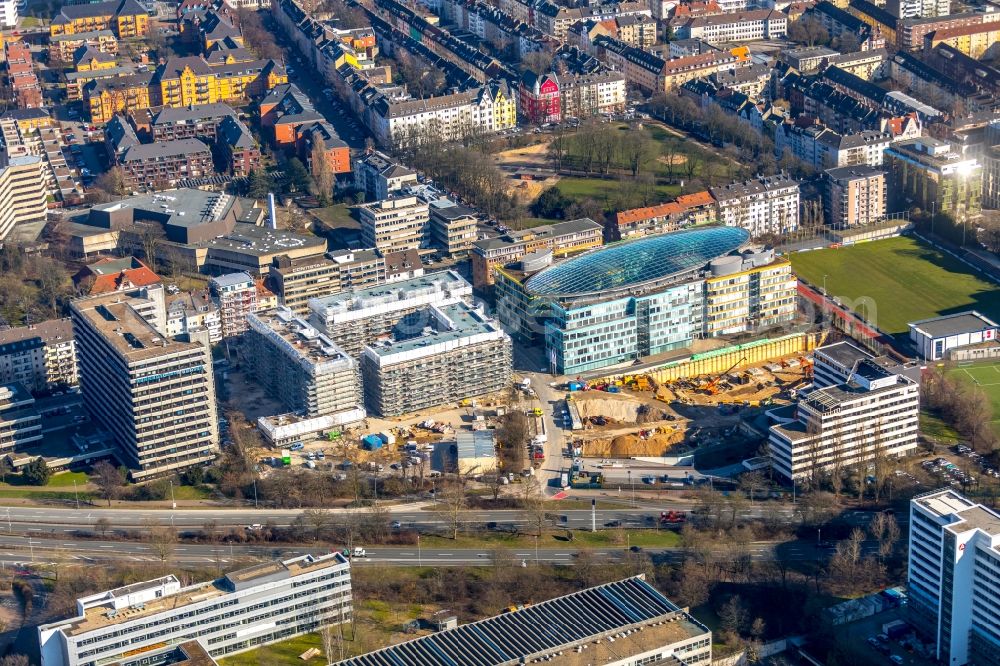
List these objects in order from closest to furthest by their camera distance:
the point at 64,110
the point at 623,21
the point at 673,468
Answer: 1. the point at 673,468
2. the point at 64,110
3. the point at 623,21

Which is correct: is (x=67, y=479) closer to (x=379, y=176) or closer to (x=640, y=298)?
(x=640, y=298)

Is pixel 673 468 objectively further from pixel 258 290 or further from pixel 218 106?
pixel 218 106

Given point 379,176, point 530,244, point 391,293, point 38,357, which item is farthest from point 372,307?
point 379,176

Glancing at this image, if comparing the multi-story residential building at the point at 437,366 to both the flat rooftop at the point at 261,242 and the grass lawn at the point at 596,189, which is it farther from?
the grass lawn at the point at 596,189

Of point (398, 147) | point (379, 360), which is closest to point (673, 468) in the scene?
point (379, 360)

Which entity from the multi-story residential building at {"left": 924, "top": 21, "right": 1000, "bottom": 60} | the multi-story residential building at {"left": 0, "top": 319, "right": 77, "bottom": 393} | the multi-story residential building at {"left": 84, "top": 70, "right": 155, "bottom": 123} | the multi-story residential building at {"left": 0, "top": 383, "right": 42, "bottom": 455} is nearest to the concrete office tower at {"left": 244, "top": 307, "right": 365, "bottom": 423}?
the multi-story residential building at {"left": 0, "top": 319, "right": 77, "bottom": 393}

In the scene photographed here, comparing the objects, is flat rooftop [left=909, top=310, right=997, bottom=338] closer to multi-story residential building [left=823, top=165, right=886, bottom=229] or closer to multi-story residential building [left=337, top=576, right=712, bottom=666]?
multi-story residential building [left=823, top=165, right=886, bottom=229]
